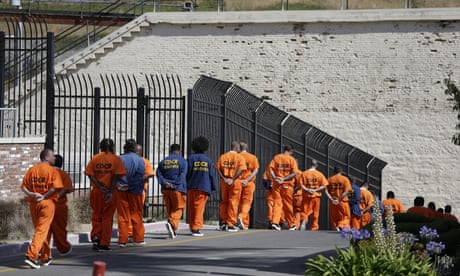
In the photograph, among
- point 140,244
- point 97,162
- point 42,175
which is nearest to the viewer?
point 42,175

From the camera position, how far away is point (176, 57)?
3678 cm

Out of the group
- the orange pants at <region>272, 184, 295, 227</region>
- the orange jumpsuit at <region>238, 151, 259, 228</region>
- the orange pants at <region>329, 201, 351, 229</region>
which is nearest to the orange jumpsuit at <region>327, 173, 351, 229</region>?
the orange pants at <region>329, 201, 351, 229</region>

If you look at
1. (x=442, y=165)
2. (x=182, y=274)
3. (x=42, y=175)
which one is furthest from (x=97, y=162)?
(x=442, y=165)

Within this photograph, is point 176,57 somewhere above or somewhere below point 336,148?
above

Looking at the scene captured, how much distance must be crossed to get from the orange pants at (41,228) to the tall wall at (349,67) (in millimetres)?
21786

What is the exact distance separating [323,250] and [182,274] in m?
3.79

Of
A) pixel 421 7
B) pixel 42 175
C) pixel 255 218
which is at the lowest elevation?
pixel 255 218

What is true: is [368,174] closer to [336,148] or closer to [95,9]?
[336,148]

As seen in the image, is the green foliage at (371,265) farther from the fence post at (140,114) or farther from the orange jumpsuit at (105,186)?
the fence post at (140,114)

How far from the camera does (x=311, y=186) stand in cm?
2489

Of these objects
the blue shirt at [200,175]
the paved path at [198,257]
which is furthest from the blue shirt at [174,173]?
the paved path at [198,257]

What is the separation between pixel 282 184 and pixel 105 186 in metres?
8.25

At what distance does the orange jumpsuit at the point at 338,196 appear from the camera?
992 inches

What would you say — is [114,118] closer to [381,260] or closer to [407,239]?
[407,239]
